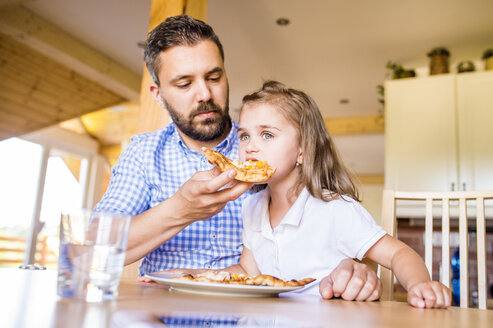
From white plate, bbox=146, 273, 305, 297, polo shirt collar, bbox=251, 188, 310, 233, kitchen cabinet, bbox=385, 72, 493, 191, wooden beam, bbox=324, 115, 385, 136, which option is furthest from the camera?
wooden beam, bbox=324, 115, 385, 136

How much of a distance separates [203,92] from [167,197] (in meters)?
0.40

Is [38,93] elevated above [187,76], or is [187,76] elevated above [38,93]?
[38,93]

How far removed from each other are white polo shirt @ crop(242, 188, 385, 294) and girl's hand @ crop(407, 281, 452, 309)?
329mm

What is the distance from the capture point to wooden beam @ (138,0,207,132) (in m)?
2.57

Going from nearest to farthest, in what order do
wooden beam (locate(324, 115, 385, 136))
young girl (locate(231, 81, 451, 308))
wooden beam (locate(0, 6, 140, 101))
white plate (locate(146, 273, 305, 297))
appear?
1. white plate (locate(146, 273, 305, 297))
2. young girl (locate(231, 81, 451, 308))
3. wooden beam (locate(0, 6, 140, 101))
4. wooden beam (locate(324, 115, 385, 136))

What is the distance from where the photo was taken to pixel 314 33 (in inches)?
159

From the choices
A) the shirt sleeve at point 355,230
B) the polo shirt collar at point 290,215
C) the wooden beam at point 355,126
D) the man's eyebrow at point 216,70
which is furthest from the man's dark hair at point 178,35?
the wooden beam at point 355,126

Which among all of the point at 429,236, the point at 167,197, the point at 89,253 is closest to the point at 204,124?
the point at 167,197

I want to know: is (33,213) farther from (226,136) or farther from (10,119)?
(226,136)

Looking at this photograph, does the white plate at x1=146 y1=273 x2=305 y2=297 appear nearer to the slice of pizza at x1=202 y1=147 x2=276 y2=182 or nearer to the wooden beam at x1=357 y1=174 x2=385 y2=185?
the slice of pizza at x1=202 y1=147 x2=276 y2=182

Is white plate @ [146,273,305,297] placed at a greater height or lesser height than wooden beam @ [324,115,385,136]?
lesser

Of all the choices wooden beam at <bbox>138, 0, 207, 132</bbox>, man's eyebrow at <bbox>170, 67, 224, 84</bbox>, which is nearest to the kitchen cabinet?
wooden beam at <bbox>138, 0, 207, 132</bbox>

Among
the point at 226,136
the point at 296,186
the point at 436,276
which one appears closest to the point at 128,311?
the point at 296,186

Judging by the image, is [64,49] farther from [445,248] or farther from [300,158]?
[445,248]
